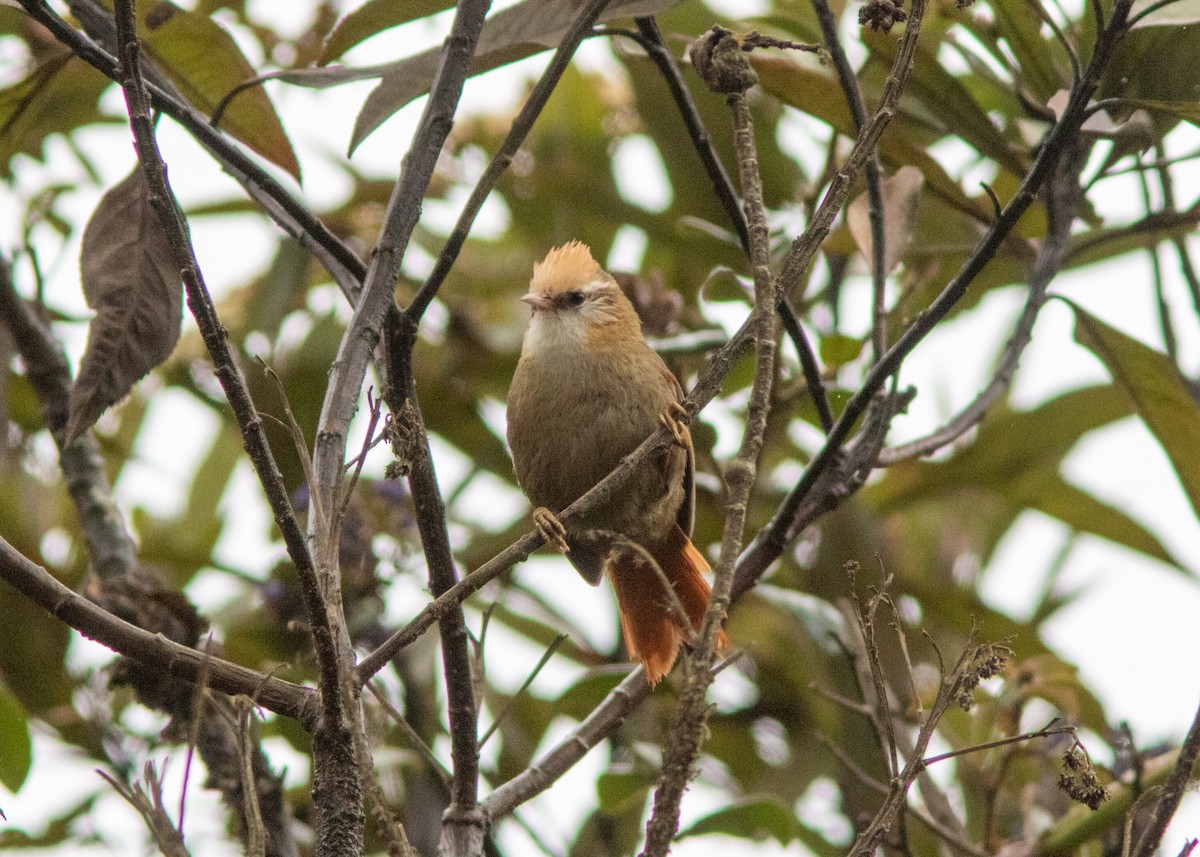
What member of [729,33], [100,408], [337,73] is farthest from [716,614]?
[337,73]

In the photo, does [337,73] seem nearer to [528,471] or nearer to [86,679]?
[528,471]

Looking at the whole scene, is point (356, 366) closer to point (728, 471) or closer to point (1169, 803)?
point (728, 471)

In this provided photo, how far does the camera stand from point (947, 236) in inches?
134

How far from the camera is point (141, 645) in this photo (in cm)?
156

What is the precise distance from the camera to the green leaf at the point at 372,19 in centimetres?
255

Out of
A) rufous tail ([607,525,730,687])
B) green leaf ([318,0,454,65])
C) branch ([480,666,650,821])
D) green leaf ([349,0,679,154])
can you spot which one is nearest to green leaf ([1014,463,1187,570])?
rufous tail ([607,525,730,687])

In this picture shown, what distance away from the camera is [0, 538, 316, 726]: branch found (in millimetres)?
1514

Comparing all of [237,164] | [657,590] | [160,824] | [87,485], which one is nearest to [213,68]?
[237,164]

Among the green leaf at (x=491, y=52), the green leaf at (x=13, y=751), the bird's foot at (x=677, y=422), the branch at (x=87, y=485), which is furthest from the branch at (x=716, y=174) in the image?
the green leaf at (x=13, y=751)

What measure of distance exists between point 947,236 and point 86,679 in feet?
7.88

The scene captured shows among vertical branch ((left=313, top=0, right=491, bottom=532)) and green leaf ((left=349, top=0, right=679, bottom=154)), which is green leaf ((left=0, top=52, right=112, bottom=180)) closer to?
green leaf ((left=349, top=0, right=679, bottom=154))

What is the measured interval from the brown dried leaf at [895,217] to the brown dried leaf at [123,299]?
4.27ft

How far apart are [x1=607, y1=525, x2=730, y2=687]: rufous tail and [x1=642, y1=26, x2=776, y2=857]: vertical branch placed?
1.49m

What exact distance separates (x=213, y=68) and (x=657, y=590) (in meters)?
1.62
